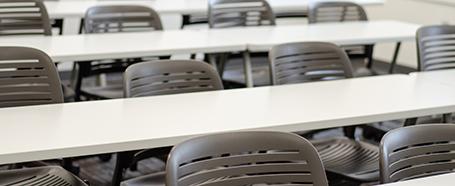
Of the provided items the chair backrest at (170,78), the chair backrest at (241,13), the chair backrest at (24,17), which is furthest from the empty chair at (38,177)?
the chair backrest at (241,13)

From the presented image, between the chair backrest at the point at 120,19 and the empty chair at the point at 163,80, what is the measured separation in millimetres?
1188

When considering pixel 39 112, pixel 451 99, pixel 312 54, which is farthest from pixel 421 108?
pixel 39 112

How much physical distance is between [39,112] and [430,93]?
1.57 m

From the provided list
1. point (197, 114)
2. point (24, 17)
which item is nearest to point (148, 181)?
point (197, 114)

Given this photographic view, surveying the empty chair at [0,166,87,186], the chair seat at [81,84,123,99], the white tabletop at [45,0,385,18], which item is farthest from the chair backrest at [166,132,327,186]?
the white tabletop at [45,0,385,18]

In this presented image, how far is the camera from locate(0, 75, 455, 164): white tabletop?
76.4 inches

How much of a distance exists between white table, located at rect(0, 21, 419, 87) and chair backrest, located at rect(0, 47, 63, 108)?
0.49 meters

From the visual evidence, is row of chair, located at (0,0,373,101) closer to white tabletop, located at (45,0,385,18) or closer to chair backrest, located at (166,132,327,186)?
white tabletop, located at (45,0,385,18)

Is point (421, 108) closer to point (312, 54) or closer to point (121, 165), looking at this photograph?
point (312, 54)

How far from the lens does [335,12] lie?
4480 mm

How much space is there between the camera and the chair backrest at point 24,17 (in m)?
3.66

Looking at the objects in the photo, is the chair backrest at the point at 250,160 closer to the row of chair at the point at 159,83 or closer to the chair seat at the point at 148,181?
the chair seat at the point at 148,181

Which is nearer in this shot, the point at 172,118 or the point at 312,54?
the point at 172,118

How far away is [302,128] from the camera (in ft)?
7.21
